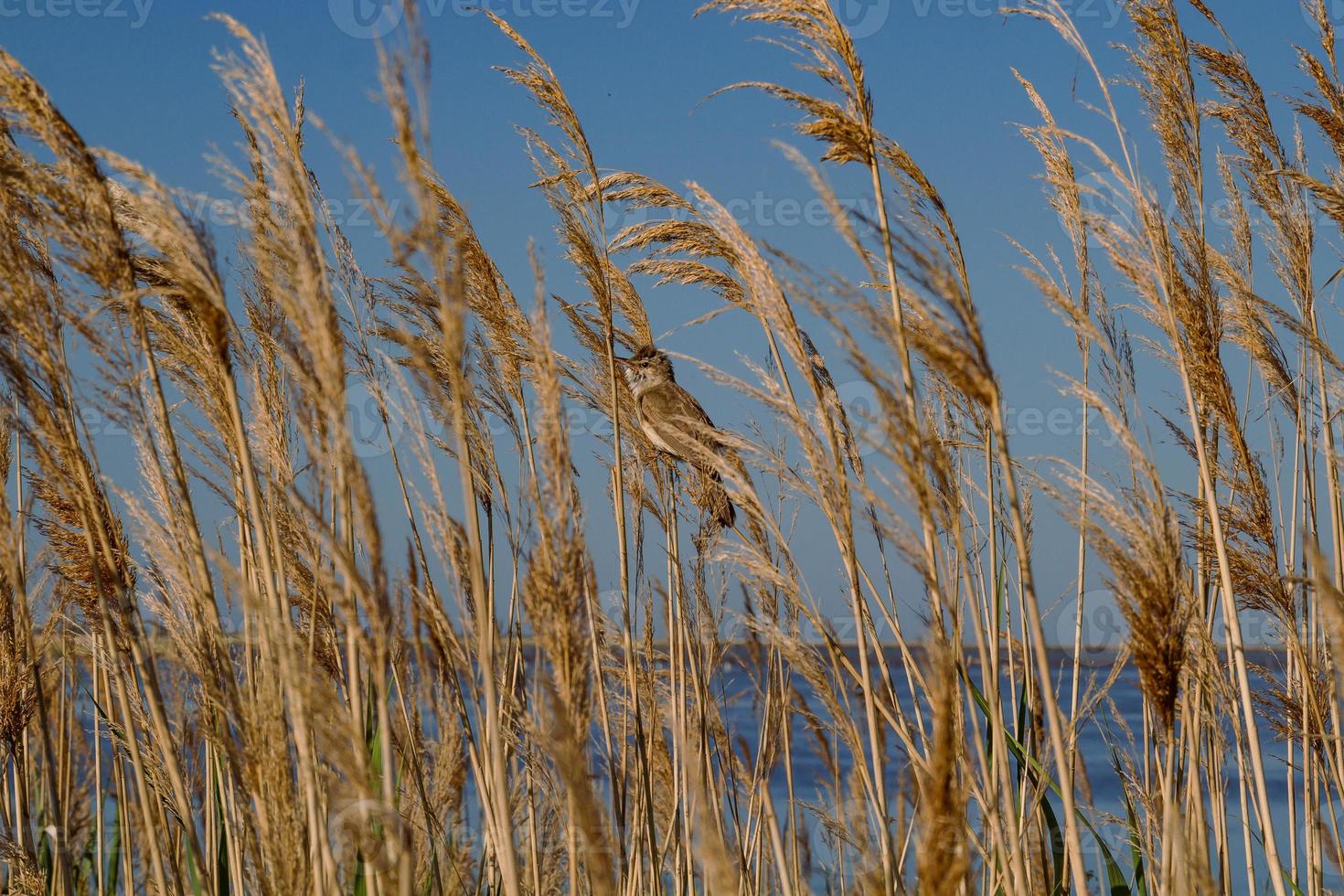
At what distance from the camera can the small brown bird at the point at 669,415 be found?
13.0 ft

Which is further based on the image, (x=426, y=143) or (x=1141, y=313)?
(x=1141, y=313)

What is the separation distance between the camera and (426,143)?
1.71 metres

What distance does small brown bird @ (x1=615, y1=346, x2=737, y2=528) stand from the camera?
3.95 metres

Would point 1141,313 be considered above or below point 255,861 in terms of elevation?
above

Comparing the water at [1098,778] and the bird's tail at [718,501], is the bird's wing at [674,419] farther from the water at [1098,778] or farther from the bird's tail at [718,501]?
the water at [1098,778]

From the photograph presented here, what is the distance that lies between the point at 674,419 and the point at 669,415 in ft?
0.62

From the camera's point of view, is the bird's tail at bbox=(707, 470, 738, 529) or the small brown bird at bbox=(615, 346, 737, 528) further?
the small brown bird at bbox=(615, 346, 737, 528)

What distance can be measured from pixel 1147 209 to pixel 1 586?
300 cm

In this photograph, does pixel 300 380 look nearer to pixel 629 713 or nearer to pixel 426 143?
pixel 426 143

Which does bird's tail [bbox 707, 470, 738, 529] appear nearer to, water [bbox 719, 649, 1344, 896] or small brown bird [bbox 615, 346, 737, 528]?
small brown bird [bbox 615, 346, 737, 528]

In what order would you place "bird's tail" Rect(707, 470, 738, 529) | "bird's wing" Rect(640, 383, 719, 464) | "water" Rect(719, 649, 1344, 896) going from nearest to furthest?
"water" Rect(719, 649, 1344, 896) < "bird's tail" Rect(707, 470, 738, 529) < "bird's wing" Rect(640, 383, 719, 464)

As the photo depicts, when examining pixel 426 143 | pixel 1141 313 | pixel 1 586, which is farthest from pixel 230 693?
pixel 1141 313

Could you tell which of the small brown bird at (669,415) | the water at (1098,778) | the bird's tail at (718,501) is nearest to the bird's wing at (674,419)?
the small brown bird at (669,415)

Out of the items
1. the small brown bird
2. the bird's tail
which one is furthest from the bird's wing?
the bird's tail
